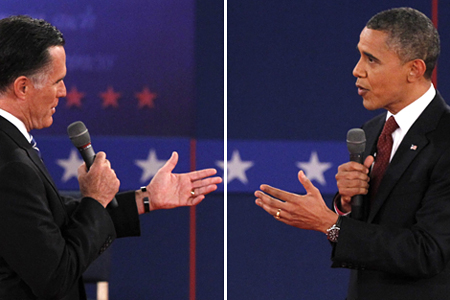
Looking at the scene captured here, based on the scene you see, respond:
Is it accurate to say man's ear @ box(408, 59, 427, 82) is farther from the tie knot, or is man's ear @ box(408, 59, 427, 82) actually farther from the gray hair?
the tie knot

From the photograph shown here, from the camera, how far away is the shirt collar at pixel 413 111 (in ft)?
5.80

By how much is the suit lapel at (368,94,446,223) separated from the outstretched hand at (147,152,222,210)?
2.00 ft

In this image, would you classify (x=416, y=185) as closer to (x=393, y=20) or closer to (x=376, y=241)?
(x=376, y=241)

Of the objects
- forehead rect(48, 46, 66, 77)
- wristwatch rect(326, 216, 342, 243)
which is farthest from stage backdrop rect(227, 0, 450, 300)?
forehead rect(48, 46, 66, 77)

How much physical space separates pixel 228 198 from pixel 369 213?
174 cm

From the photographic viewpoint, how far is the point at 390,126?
182 centimetres

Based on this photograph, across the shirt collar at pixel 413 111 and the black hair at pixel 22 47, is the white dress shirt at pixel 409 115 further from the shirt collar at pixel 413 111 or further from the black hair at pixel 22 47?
the black hair at pixel 22 47

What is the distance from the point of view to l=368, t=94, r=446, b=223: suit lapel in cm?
166

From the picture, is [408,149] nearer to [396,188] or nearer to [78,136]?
[396,188]

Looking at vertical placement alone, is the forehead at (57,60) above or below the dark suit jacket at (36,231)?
above

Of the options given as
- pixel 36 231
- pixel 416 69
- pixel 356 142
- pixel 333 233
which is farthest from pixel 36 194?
pixel 416 69

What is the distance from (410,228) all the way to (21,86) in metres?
1.19

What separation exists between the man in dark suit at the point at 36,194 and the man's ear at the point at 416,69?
1004 mm

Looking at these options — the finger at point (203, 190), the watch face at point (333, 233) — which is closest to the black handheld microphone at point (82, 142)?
the finger at point (203, 190)
